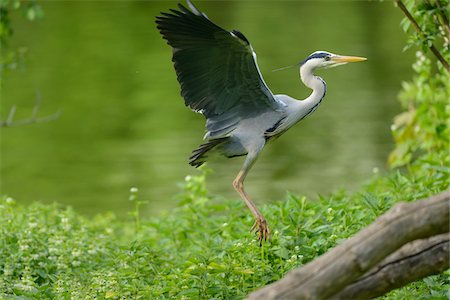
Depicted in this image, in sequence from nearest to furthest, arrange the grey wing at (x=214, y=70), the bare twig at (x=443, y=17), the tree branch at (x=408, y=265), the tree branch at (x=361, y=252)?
the tree branch at (x=361, y=252)
the tree branch at (x=408, y=265)
the grey wing at (x=214, y=70)
the bare twig at (x=443, y=17)

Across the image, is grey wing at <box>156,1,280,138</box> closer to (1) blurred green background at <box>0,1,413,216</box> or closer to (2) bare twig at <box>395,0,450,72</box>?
(2) bare twig at <box>395,0,450,72</box>

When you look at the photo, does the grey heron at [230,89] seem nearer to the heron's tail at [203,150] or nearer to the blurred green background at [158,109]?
the heron's tail at [203,150]

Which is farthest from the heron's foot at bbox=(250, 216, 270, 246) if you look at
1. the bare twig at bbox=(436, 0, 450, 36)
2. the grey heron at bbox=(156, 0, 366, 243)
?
the bare twig at bbox=(436, 0, 450, 36)

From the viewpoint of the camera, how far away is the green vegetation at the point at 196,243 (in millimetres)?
4801

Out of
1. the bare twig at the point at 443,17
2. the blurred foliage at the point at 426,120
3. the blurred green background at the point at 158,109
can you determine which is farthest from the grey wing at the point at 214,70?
the blurred green background at the point at 158,109

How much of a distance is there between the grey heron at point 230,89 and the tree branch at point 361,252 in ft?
5.77

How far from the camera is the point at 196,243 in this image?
21.2 ft

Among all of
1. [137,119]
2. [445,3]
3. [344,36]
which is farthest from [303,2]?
[445,3]

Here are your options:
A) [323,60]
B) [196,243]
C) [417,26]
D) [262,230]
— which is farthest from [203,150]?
[417,26]

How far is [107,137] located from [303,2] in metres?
10.6

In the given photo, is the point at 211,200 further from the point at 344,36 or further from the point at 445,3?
the point at 344,36

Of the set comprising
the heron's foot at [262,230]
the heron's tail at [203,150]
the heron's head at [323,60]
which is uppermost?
the heron's head at [323,60]

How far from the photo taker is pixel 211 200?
25.5 ft

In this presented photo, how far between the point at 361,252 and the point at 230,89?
2.16 m
